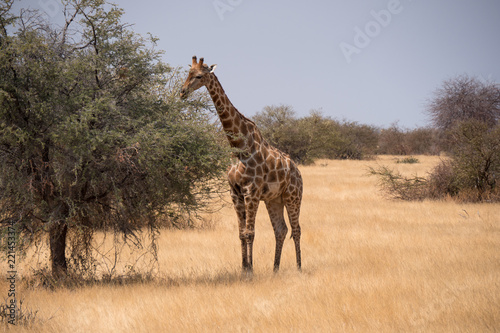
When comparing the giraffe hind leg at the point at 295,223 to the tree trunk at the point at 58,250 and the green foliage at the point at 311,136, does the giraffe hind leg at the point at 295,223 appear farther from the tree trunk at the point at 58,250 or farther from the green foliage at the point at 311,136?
the green foliage at the point at 311,136

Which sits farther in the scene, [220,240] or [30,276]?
[220,240]

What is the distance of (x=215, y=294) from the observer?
22.0 ft

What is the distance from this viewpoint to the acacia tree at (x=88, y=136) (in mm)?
6352

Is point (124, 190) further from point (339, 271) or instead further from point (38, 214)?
point (339, 271)

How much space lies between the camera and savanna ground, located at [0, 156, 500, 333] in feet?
18.2

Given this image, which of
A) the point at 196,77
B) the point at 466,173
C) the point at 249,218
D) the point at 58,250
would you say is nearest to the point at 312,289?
the point at 249,218

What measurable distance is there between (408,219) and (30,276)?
10.3 meters

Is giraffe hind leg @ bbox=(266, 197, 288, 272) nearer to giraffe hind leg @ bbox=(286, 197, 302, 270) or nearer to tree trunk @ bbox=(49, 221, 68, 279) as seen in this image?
giraffe hind leg @ bbox=(286, 197, 302, 270)

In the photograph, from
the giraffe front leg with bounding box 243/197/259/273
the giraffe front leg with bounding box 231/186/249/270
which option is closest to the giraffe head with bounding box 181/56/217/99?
the giraffe front leg with bounding box 231/186/249/270

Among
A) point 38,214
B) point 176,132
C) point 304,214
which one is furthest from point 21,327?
point 304,214

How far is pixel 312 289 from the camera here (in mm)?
6996

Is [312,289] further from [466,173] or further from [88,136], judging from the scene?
[466,173]

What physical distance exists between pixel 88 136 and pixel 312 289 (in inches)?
161

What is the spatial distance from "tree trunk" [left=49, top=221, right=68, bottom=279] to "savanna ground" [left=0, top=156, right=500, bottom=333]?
0.47 metres
